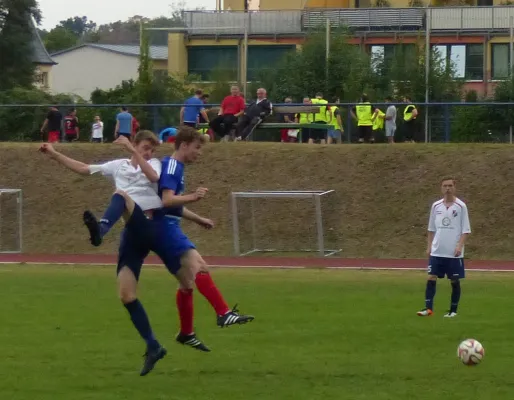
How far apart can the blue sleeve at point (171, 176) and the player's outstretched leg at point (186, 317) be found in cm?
97

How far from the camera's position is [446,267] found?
44.9 ft

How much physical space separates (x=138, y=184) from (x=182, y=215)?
1.64 ft

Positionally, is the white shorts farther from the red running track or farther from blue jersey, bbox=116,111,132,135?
blue jersey, bbox=116,111,132,135

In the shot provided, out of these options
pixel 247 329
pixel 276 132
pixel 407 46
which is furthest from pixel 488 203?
pixel 407 46

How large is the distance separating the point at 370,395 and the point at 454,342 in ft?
9.72

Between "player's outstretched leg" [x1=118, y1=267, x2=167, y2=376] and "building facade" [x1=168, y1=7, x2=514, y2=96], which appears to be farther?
"building facade" [x1=168, y1=7, x2=514, y2=96]

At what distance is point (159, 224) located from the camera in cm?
952

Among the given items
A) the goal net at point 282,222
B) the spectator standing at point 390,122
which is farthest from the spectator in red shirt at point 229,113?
the spectator standing at point 390,122

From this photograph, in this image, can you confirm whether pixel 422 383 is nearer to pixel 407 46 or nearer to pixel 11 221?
pixel 11 221

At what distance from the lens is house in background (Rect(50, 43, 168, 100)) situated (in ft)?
294

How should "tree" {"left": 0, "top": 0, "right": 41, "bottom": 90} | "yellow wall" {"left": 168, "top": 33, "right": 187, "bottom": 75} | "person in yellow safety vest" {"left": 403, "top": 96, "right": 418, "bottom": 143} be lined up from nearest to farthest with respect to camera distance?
"person in yellow safety vest" {"left": 403, "top": 96, "right": 418, "bottom": 143}, "tree" {"left": 0, "top": 0, "right": 41, "bottom": 90}, "yellow wall" {"left": 168, "top": 33, "right": 187, "bottom": 75}

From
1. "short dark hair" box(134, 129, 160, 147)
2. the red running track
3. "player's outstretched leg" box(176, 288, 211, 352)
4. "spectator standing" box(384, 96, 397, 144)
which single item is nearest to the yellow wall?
"spectator standing" box(384, 96, 397, 144)

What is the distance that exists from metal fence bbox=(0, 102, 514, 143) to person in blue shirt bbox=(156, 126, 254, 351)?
62.4ft

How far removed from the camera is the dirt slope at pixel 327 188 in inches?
995
